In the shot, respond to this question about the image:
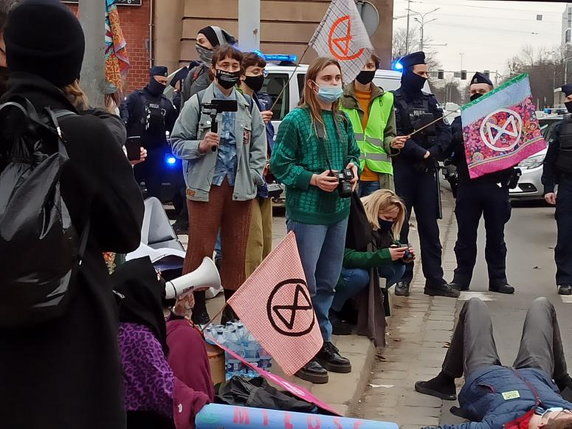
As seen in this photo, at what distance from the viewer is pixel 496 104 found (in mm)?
8656

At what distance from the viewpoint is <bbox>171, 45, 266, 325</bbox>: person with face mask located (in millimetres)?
6172

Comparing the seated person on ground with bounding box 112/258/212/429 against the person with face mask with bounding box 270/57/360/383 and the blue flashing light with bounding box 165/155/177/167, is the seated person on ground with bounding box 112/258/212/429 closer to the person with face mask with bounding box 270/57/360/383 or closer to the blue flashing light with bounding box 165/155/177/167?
the person with face mask with bounding box 270/57/360/383

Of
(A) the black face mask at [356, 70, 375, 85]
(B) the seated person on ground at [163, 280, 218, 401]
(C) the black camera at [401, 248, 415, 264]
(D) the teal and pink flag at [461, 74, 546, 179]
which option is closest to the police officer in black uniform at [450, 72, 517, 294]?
(D) the teal and pink flag at [461, 74, 546, 179]

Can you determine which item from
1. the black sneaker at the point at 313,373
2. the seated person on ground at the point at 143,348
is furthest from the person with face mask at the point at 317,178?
the seated person on ground at the point at 143,348

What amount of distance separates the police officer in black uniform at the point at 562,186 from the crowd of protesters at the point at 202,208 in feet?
1.87

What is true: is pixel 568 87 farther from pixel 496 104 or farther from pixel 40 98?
pixel 40 98

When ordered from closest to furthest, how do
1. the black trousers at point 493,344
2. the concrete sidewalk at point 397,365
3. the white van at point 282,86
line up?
1. the black trousers at point 493,344
2. the concrete sidewalk at point 397,365
3. the white van at point 282,86

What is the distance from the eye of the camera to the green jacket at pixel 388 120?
25.7ft

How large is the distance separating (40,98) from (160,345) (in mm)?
1181

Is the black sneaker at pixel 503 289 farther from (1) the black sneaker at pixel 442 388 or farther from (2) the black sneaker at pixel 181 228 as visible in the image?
(2) the black sneaker at pixel 181 228

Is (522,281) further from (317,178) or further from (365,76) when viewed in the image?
(317,178)

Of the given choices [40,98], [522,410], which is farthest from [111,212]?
[522,410]

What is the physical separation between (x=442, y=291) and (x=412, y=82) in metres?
1.88

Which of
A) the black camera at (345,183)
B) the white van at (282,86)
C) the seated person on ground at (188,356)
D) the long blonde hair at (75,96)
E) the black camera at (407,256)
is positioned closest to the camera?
the long blonde hair at (75,96)
